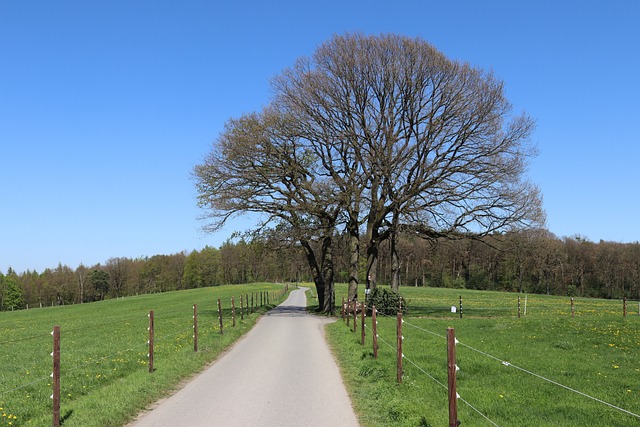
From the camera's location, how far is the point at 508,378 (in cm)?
1105

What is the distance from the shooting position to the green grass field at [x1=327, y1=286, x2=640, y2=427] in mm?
7988

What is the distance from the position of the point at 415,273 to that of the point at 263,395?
12084 cm

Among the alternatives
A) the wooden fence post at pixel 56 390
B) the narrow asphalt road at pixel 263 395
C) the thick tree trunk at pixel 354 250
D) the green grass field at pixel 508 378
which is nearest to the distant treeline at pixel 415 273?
the thick tree trunk at pixel 354 250

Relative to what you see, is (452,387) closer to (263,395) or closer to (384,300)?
(263,395)

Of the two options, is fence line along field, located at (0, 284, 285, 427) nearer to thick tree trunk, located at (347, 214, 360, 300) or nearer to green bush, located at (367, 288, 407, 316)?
green bush, located at (367, 288, 407, 316)

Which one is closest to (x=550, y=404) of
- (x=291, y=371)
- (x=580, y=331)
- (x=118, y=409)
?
(x=291, y=371)

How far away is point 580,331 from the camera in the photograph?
1947 cm

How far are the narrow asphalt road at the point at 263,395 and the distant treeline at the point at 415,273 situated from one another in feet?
80.0

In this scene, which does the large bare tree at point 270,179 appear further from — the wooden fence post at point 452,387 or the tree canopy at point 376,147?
the wooden fence post at point 452,387

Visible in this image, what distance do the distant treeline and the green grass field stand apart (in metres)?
23.3

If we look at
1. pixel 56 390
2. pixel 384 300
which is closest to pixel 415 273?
pixel 384 300

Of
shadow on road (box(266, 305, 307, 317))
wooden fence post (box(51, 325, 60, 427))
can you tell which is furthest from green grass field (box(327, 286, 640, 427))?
shadow on road (box(266, 305, 307, 317))

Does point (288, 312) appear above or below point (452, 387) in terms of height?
below

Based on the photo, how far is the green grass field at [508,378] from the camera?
7988 mm
